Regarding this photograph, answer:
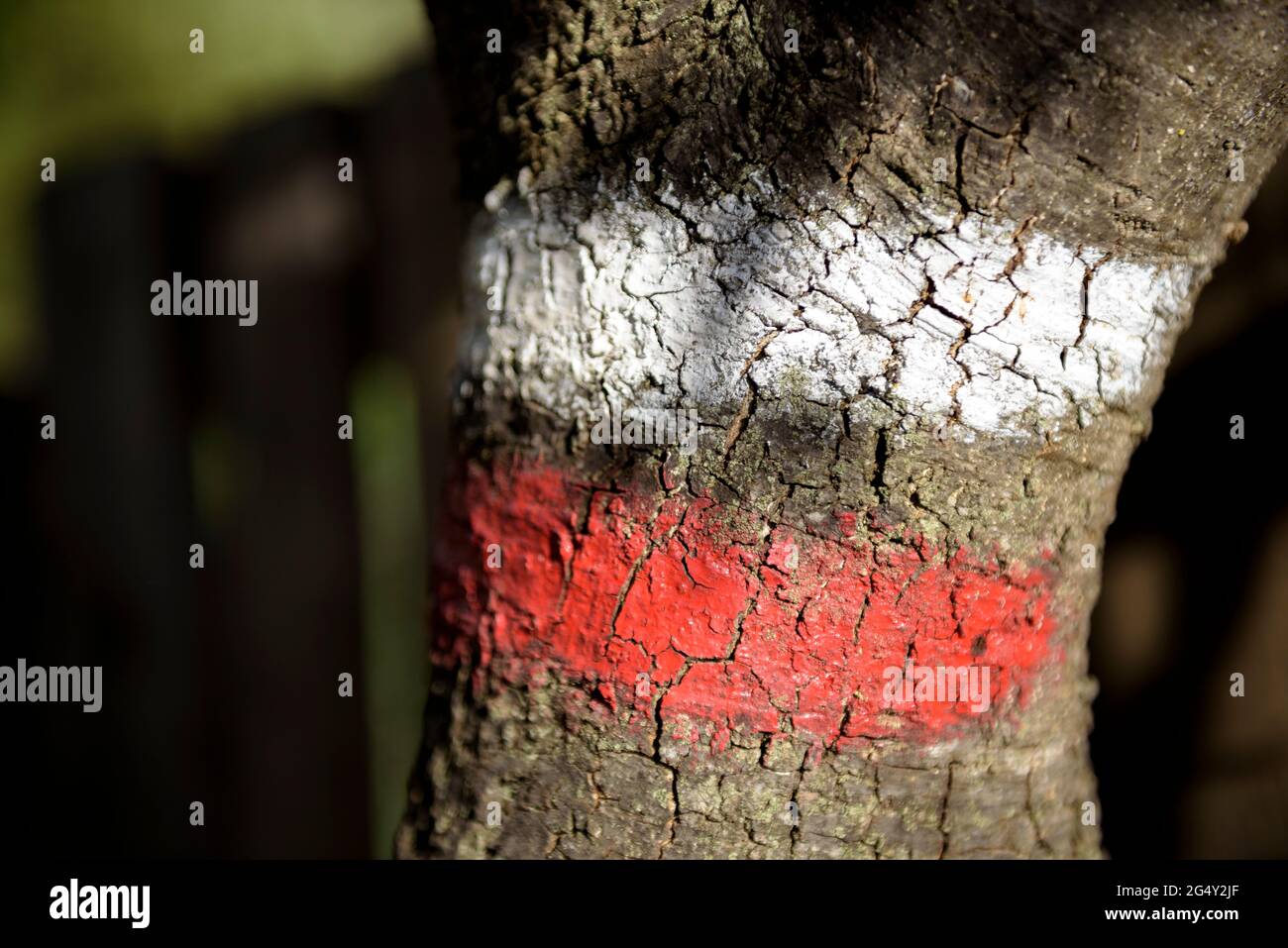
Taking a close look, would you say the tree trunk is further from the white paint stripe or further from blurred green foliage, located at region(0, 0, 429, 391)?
blurred green foliage, located at region(0, 0, 429, 391)

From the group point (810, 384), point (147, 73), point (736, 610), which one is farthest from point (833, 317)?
point (147, 73)

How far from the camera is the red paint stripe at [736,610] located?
68 centimetres

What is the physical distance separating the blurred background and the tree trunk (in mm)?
888

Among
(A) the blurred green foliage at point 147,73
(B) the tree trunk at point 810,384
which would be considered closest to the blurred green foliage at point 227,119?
(A) the blurred green foliage at point 147,73

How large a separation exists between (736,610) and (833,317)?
0.22m

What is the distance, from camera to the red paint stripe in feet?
2.22

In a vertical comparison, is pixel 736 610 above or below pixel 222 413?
below

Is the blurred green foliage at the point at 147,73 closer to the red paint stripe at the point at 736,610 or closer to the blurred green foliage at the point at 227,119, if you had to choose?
the blurred green foliage at the point at 227,119

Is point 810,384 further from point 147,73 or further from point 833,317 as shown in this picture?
point 147,73

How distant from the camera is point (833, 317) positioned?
0.66m

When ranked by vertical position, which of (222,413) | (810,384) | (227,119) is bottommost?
(810,384)

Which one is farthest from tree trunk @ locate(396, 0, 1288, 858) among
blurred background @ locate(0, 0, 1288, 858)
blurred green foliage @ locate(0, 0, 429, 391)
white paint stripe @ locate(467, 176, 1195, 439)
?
blurred green foliage @ locate(0, 0, 429, 391)

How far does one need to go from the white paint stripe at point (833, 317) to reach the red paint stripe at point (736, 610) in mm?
88
